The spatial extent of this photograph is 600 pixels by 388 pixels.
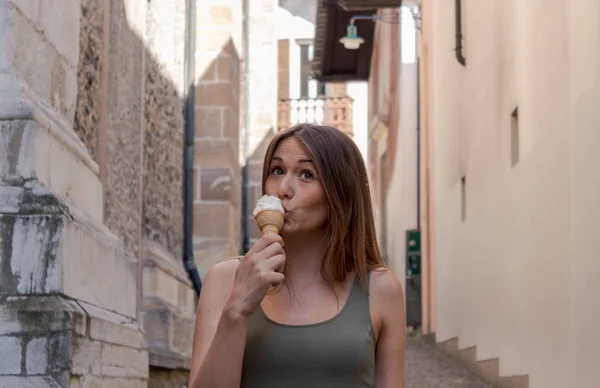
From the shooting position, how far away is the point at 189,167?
1197cm

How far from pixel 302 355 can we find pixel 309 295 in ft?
0.58

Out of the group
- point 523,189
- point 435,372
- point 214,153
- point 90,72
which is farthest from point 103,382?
point 214,153

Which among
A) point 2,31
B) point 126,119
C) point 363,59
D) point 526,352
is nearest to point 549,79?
point 526,352

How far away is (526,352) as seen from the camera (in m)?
9.16

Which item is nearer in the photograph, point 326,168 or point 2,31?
point 326,168

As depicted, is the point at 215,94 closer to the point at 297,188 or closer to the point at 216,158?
the point at 216,158

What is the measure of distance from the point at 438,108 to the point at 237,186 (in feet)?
8.57

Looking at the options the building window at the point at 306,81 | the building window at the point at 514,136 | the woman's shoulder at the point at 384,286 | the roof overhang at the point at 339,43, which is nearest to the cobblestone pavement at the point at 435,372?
the building window at the point at 514,136

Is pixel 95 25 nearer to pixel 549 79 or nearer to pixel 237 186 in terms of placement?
pixel 549 79

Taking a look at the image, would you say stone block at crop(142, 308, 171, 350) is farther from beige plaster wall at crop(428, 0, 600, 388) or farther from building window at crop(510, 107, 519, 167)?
building window at crop(510, 107, 519, 167)

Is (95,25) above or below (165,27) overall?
below

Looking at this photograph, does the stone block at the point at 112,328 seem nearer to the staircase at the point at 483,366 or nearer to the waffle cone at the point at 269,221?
the waffle cone at the point at 269,221

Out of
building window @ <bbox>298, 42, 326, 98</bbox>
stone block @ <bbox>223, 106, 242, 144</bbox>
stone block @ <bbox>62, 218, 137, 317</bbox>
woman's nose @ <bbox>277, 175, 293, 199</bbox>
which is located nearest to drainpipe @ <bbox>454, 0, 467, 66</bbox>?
stone block @ <bbox>223, 106, 242, 144</bbox>

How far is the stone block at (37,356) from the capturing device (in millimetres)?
4605
